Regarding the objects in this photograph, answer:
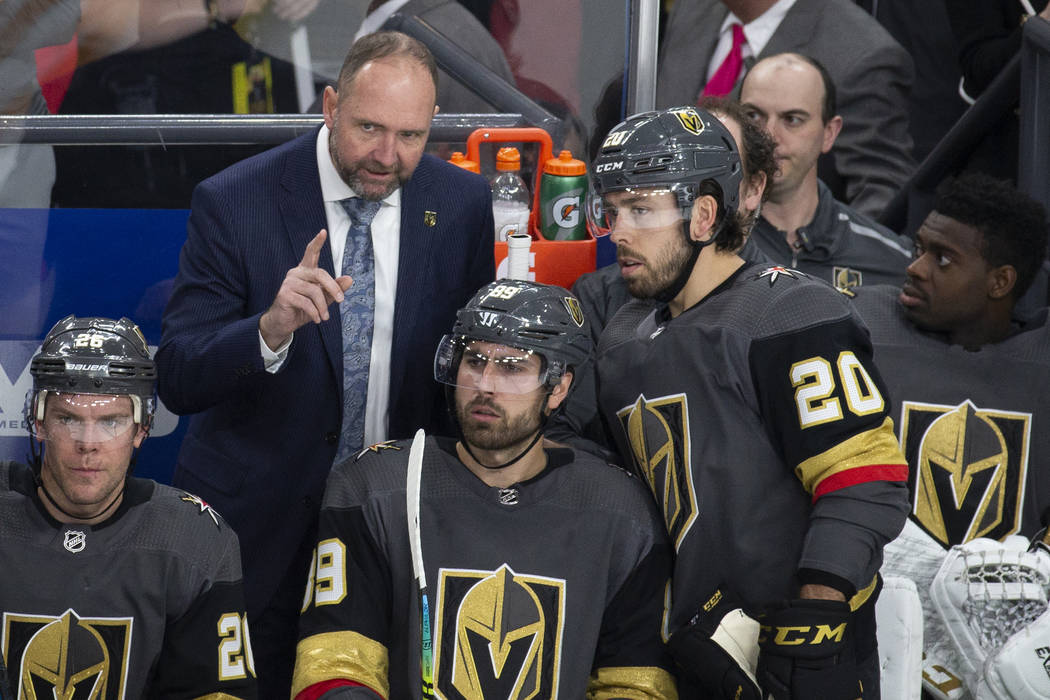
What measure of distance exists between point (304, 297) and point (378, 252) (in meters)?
0.53

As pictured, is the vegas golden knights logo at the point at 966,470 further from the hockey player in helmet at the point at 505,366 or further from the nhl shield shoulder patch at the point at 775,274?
the hockey player in helmet at the point at 505,366

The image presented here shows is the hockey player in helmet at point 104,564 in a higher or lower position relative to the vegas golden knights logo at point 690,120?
lower

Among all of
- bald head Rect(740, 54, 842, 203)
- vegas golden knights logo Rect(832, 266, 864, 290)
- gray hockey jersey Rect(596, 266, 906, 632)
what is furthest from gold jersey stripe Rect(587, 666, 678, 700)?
bald head Rect(740, 54, 842, 203)

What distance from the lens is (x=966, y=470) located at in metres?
3.46

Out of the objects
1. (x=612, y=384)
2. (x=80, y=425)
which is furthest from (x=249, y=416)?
(x=612, y=384)

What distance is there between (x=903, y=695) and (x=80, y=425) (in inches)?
75.5

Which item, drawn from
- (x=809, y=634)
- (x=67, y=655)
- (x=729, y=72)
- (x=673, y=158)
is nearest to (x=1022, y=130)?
(x=729, y=72)

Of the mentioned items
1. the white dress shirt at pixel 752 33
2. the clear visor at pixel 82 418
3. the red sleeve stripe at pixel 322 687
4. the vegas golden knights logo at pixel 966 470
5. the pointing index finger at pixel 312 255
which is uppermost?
the white dress shirt at pixel 752 33

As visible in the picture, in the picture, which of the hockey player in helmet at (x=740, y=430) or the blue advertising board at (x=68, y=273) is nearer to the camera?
the hockey player in helmet at (x=740, y=430)

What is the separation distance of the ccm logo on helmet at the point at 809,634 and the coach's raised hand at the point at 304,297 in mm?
1089

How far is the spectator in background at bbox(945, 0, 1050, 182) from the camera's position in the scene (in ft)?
15.8

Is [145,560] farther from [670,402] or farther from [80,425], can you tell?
[670,402]

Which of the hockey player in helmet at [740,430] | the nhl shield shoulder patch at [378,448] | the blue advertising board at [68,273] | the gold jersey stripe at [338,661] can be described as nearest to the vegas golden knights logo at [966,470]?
the hockey player in helmet at [740,430]

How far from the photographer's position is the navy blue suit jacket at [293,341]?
3090 mm
